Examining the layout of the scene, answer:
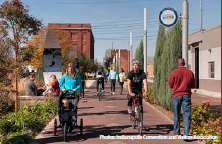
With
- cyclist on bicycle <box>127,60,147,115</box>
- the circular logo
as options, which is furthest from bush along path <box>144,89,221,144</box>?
the circular logo

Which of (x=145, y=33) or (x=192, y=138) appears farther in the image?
(x=145, y=33)

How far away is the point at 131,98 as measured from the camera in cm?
749

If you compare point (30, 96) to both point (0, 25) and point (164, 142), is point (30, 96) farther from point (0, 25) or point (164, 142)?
point (164, 142)

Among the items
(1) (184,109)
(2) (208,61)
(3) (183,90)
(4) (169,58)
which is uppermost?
(2) (208,61)

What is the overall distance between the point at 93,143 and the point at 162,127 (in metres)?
2.63

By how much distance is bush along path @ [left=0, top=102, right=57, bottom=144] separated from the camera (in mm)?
6141

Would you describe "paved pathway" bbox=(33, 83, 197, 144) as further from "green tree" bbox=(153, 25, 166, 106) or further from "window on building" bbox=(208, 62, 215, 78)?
"window on building" bbox=(208, 62, 215, 78)

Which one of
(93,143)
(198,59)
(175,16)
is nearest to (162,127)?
(93,143)

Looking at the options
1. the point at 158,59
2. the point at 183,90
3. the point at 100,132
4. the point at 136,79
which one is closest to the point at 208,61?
the point at 158,59

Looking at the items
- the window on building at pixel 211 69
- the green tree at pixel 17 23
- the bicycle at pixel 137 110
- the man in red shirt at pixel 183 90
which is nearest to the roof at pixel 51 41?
the green tree at pixel 17 23

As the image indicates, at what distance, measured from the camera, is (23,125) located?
7348 mm

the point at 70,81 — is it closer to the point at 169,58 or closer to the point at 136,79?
the point at 136,79

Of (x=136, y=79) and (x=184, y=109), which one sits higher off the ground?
(x=136, y=79)

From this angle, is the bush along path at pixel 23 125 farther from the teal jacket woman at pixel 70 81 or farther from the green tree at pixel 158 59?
the green tree at pixel 158 59
